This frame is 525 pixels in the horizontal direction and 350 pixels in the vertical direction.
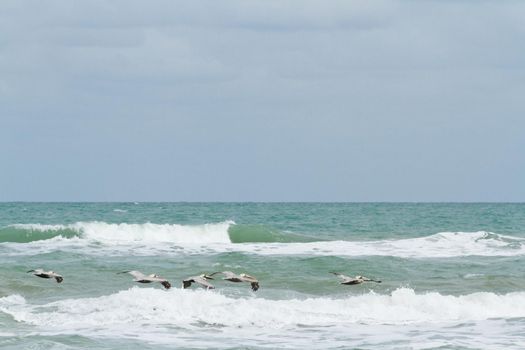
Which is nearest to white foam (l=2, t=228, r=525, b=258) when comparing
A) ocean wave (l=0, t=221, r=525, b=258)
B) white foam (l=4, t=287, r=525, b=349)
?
ocean wave (l=0, t=221, r=525, b=258)

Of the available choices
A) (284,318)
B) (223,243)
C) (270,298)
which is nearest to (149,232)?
(223,243)

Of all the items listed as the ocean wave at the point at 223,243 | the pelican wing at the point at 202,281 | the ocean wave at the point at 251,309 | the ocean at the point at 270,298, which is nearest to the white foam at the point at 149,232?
Result: the ocean wave at the point at 223,243

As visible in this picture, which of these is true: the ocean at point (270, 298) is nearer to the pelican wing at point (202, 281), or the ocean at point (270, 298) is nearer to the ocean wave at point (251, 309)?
the ocean wave at point (251, 309)

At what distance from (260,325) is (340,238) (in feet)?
87.6

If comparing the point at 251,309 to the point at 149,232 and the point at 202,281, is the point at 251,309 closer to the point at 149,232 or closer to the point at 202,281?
the point at 202,281

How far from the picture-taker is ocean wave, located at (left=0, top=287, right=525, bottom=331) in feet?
65.9

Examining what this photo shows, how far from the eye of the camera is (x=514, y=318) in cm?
2148

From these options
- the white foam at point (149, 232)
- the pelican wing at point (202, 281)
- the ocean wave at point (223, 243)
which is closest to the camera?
the pelican wing at point (202, 281)

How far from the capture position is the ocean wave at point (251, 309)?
20.1m

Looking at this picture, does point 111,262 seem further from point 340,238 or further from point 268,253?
point 340,238

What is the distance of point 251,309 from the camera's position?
21.1 m

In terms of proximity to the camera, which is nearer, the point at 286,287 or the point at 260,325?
the point at 260,325

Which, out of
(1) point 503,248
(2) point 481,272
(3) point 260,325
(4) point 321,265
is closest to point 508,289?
(2) point 481,272

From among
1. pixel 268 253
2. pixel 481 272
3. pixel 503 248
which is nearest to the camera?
pixel 481 272
